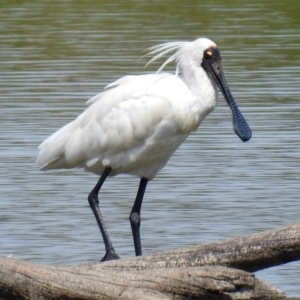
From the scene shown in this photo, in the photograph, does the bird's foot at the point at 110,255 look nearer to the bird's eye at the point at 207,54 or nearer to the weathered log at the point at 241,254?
the bird's eye at the point at 207,54

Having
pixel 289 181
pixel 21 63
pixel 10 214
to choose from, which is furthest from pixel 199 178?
pixel 21 63

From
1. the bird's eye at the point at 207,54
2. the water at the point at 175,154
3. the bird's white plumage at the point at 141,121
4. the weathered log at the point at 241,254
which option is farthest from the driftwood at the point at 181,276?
the bird's eye at the point at 207,54

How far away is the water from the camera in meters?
11.0

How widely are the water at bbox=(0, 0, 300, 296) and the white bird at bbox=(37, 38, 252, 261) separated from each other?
845 mm

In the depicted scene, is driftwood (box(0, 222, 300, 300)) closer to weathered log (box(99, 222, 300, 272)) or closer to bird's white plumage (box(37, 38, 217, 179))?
weathered log (box(99, 222, 300, 272))

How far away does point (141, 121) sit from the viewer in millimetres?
9648

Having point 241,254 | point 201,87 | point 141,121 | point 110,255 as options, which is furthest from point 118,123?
point 241,254

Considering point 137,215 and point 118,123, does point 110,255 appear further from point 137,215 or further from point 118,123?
point 118,123

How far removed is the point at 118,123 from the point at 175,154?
12.9 feet

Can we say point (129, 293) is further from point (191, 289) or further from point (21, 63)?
point (21, 63)

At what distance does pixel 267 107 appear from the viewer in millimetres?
15672

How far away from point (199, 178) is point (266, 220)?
A: 5.25 feet

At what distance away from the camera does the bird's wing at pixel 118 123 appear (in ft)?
31.3

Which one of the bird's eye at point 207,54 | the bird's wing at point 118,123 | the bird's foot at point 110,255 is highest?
the bird's eye at point 207,54
